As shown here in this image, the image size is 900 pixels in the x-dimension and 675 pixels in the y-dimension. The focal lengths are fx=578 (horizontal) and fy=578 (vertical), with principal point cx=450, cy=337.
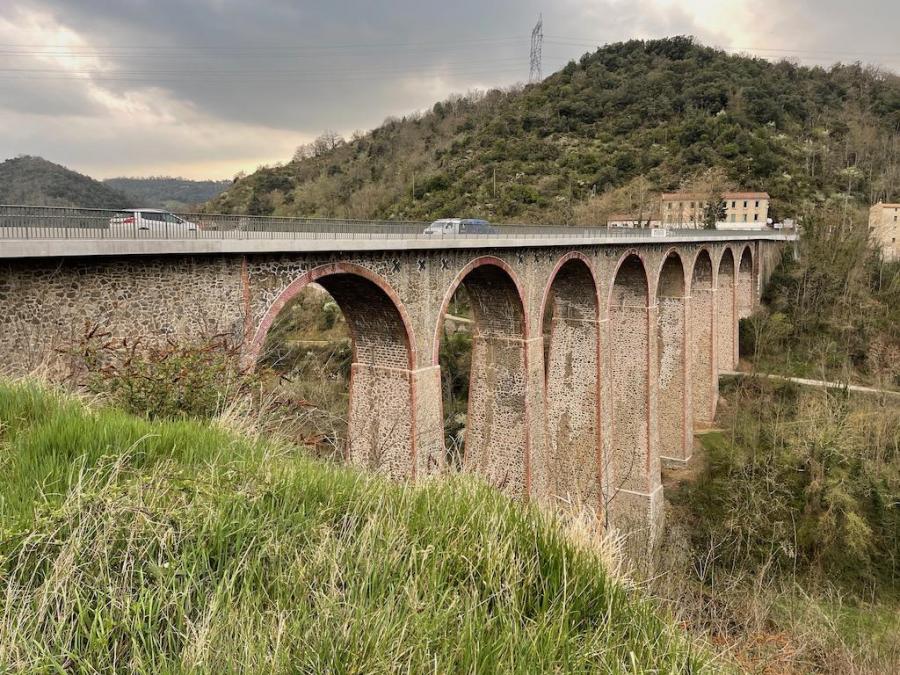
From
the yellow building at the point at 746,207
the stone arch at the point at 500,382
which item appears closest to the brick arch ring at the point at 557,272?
the stone arch at the point at 500,382

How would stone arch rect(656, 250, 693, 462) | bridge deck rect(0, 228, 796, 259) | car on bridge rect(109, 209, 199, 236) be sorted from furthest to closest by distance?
stone arch rect(656, 250, 693, 462)
car on bridge rect(109, 209, 199, 236)
bridge deck rect(0, 228, 796, 259)

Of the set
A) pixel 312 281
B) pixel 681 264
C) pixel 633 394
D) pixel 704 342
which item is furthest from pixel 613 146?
pixel 312 281

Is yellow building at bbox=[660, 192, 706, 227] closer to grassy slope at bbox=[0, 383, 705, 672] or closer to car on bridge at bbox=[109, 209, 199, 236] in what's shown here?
car on bridge at bbox=[109, 209, 199, 236]

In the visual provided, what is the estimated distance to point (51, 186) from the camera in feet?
161

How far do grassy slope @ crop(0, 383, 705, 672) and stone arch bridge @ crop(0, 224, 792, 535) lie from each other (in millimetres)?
1086

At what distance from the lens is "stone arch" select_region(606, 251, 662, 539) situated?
22.2 metres

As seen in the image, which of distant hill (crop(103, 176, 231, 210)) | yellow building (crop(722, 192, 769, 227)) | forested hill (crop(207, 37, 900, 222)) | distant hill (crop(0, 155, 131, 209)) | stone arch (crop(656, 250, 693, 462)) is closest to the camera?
stone arch (crop(656, 250, 693, 462))

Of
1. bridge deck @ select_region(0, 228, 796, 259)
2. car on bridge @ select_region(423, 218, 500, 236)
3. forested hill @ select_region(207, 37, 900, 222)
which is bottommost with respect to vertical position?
bridge deck @ select_region(0, 228, 796, 259)

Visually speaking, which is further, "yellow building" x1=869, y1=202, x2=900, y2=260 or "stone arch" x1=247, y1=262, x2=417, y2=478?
"yellow building" x1=869, y1=202, x2=900, y2=260

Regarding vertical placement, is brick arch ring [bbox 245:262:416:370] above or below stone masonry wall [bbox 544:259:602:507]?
above

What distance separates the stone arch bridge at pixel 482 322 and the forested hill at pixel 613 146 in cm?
2886

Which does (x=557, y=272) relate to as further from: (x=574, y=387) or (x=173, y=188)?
(x=173, y=188)

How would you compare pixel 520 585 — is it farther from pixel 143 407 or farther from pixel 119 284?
pixel 119 284

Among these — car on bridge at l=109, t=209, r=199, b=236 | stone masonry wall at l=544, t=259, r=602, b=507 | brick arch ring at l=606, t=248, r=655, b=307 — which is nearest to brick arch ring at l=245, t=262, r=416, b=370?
car on bridge at l=109, t=209, r=199, b=236
